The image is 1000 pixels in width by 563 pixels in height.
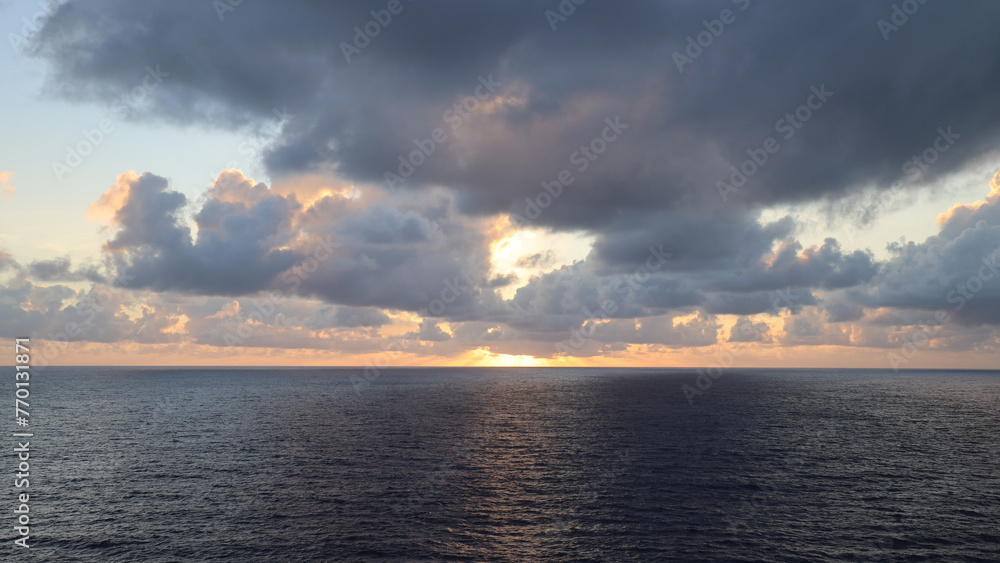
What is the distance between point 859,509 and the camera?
204 ft

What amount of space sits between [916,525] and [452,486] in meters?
54.1

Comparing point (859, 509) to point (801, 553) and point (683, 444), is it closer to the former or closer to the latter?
point (801, 553)

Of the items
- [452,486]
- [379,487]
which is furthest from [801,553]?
[379,487]

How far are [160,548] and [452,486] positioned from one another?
3395cm

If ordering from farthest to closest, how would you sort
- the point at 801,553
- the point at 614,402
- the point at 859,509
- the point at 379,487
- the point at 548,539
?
the point at 614,402
the point at 379,487
the point at 859,509
the point at 548,539
the point at 801,553

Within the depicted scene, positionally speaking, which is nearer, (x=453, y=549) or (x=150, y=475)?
(x=453, y=549)

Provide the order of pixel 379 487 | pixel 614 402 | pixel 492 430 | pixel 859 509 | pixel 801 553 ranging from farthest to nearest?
pixel 614 402
pixel 492 430
pixel 379 487
pixel 859 509
pixel 801 553

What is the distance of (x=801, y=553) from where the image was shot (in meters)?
50.3

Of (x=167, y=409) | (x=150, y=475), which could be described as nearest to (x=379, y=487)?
(x=150, y=475)

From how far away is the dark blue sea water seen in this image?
51844 millimetres

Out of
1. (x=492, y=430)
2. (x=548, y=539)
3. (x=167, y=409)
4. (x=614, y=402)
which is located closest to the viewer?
(x=548, y=539)

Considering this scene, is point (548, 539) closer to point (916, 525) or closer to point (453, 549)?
point (453, 549)

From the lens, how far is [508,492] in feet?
230

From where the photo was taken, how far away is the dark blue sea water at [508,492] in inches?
2041
